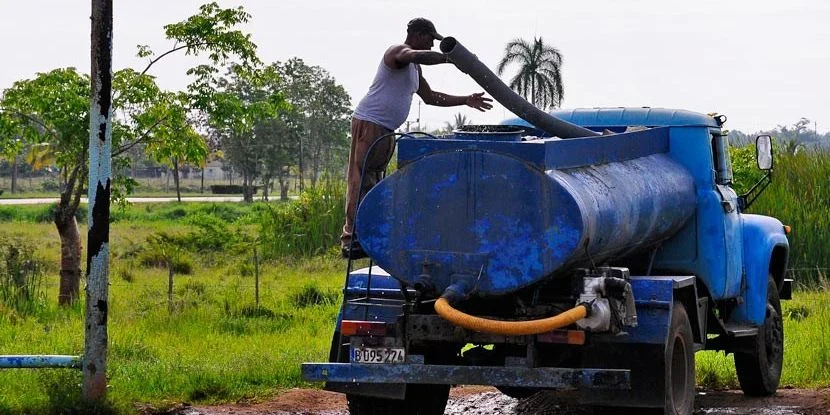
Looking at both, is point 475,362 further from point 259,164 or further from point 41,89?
point 259,164

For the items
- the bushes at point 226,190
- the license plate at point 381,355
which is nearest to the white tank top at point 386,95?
the license plate at point 381,355

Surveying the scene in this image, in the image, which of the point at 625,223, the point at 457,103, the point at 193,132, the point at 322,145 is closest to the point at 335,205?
the point at 193,132

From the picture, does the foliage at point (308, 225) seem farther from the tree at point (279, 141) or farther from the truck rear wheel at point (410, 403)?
the tree at point (279, 141)

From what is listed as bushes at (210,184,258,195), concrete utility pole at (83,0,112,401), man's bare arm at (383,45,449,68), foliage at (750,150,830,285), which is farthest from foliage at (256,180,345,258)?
bushes at (210,184,258,195)

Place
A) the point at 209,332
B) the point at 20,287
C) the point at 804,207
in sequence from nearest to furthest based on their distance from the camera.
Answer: the point at 209,332 < the point at 20,287 < the point at 804,207

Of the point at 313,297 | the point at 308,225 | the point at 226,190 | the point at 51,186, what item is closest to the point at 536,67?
the point at 308,225

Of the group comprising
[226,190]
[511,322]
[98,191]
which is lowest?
[226,190]

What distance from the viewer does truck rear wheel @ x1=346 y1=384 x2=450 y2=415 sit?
313 inches

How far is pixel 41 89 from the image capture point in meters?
15.3

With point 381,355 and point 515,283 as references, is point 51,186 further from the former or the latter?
point 515,283

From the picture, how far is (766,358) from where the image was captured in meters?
10.0

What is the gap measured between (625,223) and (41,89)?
9.75m

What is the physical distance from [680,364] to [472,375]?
1598 mm

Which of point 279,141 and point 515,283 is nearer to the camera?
point 515,283
